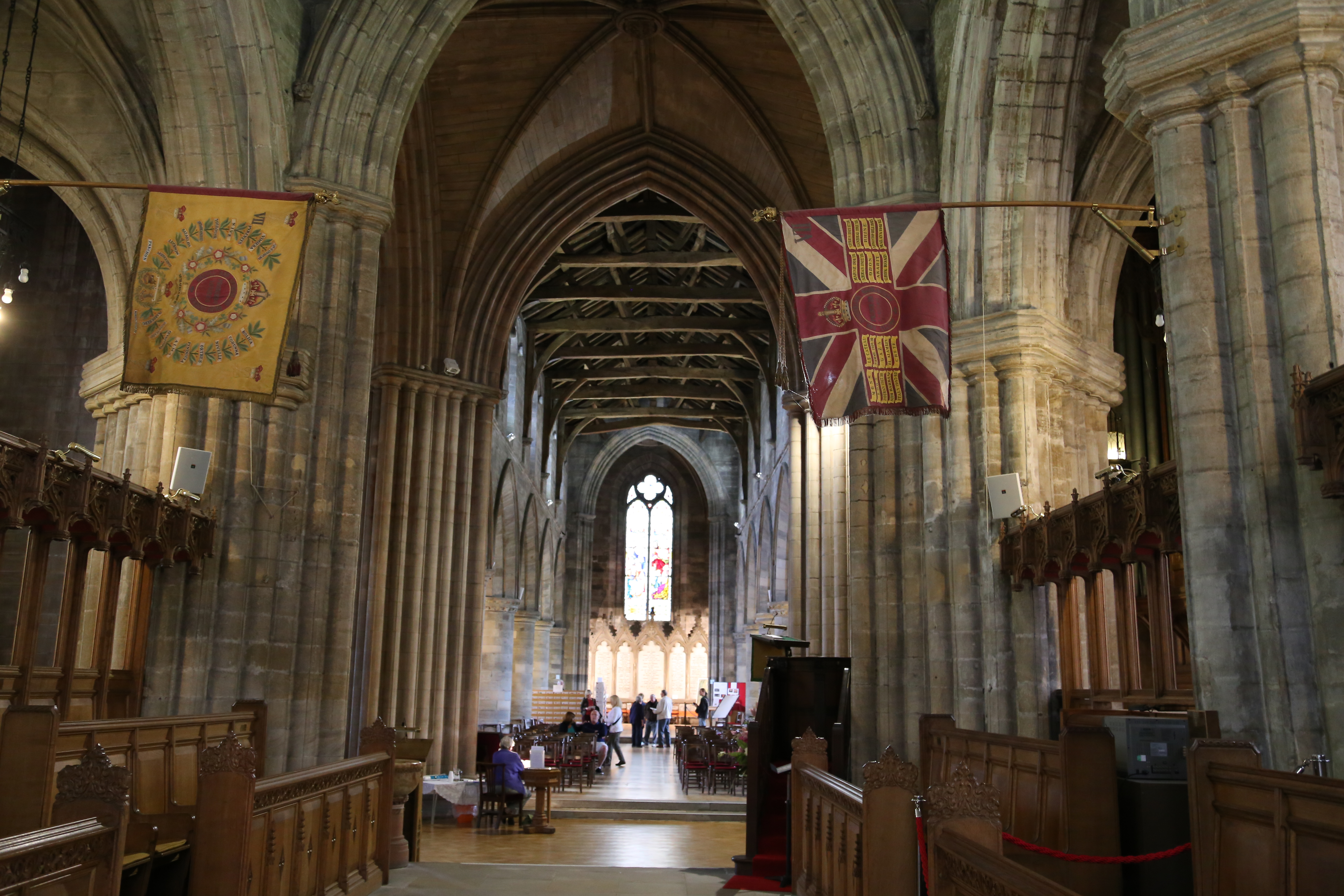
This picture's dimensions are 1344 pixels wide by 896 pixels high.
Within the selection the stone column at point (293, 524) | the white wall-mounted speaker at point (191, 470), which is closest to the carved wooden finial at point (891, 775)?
the stone column at point (293, 524)

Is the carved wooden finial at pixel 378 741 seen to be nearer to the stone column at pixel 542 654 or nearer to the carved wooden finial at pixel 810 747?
the carved wooden finial at pixel 810 747

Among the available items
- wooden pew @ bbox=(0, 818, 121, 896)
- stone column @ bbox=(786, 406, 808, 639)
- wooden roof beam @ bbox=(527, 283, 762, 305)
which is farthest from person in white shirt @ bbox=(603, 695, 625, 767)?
wooden pew @ bbox=(0, 818, 121, 896)

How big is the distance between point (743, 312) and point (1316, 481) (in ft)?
70.1

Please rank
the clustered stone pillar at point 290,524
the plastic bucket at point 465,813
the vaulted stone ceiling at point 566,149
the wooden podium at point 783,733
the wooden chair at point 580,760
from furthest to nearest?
the wooden chair at point 580,760 < the vaulted stone ceiling at point 566,149 < the plastic bucket at point 465,813 < the clustered stone pillar at point 290,524 < the wooden podium at point 783,733

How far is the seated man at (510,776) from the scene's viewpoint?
12.7 metres

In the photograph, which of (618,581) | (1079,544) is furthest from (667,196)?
(618,581)

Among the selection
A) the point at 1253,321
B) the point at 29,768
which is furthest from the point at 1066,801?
the point at 29,768

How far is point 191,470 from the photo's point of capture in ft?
31.7

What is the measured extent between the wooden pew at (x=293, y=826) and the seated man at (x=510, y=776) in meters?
5.00

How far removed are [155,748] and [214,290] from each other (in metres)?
3.09

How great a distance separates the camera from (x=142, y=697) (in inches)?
371

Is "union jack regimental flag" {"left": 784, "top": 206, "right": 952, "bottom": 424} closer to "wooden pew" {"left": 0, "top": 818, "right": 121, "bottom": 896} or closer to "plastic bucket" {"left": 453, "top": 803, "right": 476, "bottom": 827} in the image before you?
"wooden pew" {"left": 0, "top": 818, "right": 121, "bottom": 896}

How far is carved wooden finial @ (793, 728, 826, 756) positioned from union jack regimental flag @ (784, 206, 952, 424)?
226 centimetres

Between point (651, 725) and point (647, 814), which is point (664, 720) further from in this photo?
point (647, 814)
